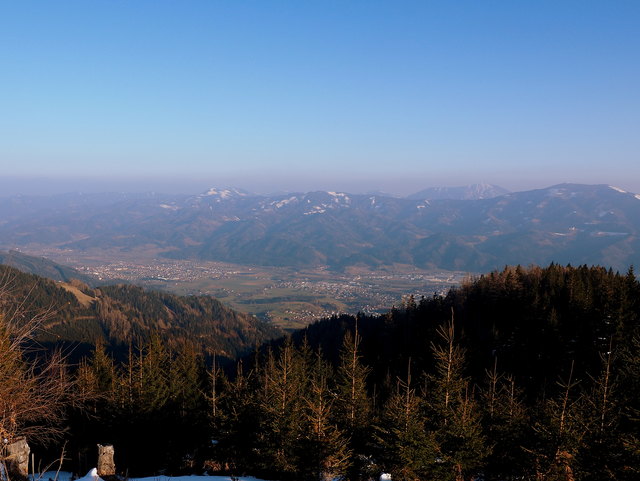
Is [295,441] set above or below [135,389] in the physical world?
above

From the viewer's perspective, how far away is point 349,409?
1086 inches

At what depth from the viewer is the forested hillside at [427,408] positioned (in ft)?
66.2

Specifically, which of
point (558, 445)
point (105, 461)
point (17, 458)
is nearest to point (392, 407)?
point (558, 445)

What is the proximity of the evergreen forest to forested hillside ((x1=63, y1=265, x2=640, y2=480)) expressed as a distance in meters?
0.12

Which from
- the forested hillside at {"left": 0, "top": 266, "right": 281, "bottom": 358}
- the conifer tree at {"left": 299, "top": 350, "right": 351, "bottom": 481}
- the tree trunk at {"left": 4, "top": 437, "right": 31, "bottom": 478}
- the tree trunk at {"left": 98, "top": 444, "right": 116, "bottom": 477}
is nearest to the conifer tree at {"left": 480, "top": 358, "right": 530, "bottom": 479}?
the conifer tree at {"left": 299, "top": 350, "right": 351, "bottom": 481}

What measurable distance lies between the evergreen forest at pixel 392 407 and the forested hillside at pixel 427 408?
0.12m

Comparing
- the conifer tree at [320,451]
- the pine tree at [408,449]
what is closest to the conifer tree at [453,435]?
the pine tree at [408,449]

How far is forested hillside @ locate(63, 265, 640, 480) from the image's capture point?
795 inches

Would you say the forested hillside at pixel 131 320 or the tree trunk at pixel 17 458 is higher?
the tree trunk at pixel 17 458

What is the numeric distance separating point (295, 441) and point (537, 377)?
36.1 metres

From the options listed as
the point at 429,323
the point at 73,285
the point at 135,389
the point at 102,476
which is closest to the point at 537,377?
the point at 429,323

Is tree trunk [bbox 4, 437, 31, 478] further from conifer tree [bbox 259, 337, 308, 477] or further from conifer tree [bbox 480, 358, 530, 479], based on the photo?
conifer tree [bbox 480, 358, 530, 479]

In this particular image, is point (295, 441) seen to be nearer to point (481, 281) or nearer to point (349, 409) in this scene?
point (349, 409)

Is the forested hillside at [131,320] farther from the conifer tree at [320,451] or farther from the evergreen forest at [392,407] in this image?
the conifer tree at [320,451]
